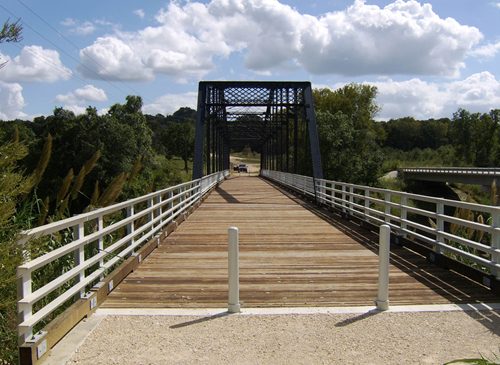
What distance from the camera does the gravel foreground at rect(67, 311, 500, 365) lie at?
14.1 ft

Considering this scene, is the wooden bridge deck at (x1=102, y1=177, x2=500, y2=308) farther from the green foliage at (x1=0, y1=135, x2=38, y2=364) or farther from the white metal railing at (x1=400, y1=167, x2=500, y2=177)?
the white metal railing at (x1=400, y1=167, x2=500, y2=177)

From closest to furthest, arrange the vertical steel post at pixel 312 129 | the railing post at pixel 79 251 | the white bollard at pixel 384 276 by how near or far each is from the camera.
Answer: the railing post at pixel 79 251 → the white bollard at pixel 384 276 → the vertical steel post at pixel 312 129

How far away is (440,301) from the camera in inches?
237

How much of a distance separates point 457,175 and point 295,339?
53.7 meters

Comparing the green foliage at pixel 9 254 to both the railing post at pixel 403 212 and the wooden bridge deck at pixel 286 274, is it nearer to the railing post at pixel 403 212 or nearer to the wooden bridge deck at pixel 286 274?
the wooden bridge deck at pixel 286 274

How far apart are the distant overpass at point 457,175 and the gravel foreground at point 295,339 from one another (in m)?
39.5

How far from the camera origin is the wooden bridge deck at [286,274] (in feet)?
20.1

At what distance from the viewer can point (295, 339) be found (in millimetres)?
4723

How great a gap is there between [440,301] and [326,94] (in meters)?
75.6

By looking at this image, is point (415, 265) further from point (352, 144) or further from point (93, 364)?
point (352, 144)

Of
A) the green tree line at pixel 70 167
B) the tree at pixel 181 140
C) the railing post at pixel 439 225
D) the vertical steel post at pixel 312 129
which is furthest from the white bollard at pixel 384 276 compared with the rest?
the tree at pixel 181 140

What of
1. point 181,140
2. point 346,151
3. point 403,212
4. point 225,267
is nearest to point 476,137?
point 346,151

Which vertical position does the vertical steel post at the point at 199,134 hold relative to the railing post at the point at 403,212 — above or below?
above

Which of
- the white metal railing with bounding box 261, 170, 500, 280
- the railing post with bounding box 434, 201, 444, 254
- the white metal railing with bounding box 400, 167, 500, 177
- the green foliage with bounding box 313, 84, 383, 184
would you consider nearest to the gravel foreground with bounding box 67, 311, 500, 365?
the white metal railing with bounding box 261, 170, 500, 280
